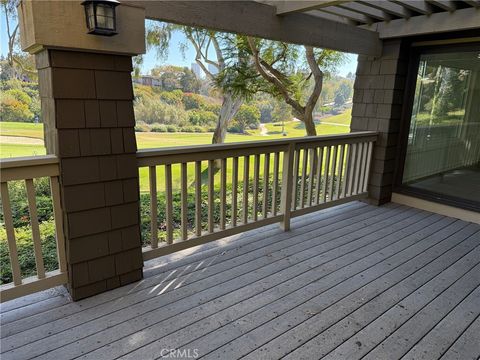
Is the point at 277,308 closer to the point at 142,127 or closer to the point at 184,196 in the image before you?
the point at 184,196

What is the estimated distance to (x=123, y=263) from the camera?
7.47 ft

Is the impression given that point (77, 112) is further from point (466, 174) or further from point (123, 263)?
point (466, 174)

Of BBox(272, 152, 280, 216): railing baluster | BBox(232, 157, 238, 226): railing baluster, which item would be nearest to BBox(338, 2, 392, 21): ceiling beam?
BBox(272, 152, 280, 216): railing baluster

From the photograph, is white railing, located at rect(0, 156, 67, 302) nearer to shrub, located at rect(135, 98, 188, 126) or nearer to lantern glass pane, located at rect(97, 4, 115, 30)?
lantern glass pane, located at rect(97, 4, 115, 30)

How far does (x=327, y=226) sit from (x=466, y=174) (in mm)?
1819

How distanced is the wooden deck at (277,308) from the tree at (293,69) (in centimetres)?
437

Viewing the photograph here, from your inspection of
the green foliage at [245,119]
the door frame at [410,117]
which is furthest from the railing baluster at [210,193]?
the green foliage at [245,119]

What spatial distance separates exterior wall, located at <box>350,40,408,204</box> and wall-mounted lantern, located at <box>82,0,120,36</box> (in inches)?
130

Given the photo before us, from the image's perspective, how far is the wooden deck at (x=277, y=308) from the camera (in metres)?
1.78

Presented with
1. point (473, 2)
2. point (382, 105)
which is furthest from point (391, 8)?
point (382, 105)

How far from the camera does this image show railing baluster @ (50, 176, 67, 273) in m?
1.97

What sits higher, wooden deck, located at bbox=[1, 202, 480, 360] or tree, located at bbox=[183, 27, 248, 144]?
tree, located at bbox=[183, 27, 248, 144]

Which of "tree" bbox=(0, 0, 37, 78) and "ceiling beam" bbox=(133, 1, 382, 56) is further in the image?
"tree" bbox=(0, 0, 37, 78)

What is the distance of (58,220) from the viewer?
6.69 feet
